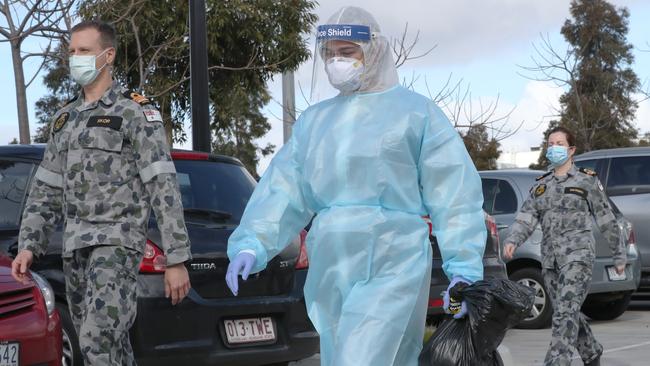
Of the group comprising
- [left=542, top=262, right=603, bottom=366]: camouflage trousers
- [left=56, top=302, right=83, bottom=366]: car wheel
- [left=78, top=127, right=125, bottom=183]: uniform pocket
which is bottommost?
[left=542, top=262, right=603, bottom=366]: camouflage trousers

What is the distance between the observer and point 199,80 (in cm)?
929

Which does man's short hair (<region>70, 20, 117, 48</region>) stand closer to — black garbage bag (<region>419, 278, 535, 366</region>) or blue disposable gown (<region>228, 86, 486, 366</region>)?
blue disposable gown (<region>228, 86, 486, 366</region>)

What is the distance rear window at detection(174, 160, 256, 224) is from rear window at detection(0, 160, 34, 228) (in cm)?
86

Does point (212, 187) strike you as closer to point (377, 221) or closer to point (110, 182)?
point (110, 182)

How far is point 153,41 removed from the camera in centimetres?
1745

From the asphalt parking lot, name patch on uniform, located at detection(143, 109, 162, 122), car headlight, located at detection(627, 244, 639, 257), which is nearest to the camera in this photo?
name patch on uniform, located at detection(143, 109, 162, 122)

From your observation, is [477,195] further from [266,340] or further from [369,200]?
[266,340]

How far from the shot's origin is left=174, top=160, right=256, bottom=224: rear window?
6879mm

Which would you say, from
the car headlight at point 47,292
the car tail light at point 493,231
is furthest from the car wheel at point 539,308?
the car headlight at point 47,292

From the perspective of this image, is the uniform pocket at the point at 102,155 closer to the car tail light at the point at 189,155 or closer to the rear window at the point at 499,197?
the car tail light at the point at 189,155

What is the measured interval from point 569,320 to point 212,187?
274 cm

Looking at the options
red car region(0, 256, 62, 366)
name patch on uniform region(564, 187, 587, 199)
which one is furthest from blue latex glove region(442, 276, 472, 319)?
name patch on uniform region(564, 187, 587, 199)

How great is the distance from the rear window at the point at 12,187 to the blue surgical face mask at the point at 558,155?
3724mm

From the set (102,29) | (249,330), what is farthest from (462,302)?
(249,330)
